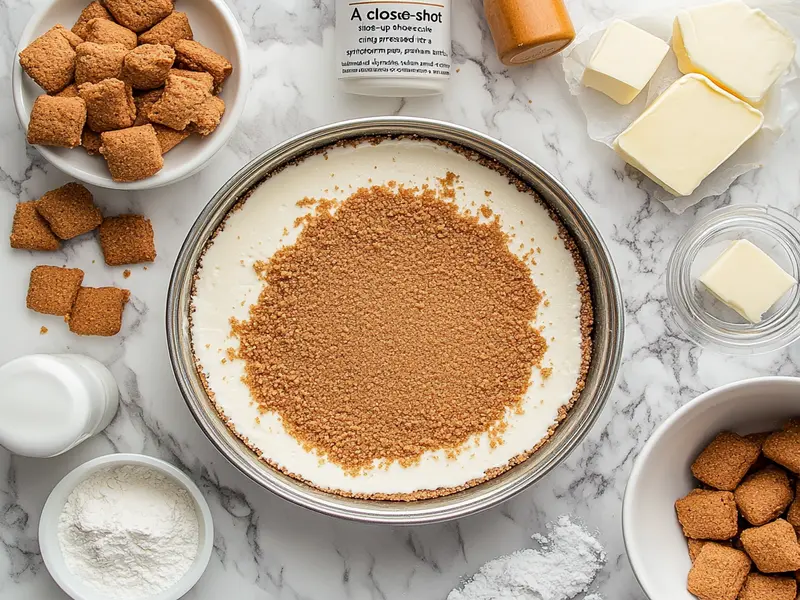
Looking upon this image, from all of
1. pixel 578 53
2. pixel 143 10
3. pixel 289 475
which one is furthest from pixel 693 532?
pixel 143 10

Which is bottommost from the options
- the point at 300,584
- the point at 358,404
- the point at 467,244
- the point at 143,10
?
the point at 300,584

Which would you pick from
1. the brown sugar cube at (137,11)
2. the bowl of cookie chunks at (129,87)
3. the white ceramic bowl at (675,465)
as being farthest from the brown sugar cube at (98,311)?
the white ceramic bowl at (675,465)

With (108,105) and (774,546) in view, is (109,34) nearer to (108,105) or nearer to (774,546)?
(108,105)

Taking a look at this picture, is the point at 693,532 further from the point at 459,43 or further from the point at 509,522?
the point at 459,43

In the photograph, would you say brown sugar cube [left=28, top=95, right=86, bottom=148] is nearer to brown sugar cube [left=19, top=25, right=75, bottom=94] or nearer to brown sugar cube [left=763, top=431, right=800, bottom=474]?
brown sugar cube [left=19, top=25, right=75, bottom=94]

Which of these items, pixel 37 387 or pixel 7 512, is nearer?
pixel 37 387

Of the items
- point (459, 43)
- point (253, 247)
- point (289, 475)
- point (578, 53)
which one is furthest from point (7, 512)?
point (578, 53)

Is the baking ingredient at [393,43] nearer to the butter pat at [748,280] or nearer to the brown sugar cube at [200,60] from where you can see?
the brown sugar cube at [200,60]

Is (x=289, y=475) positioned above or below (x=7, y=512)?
above
